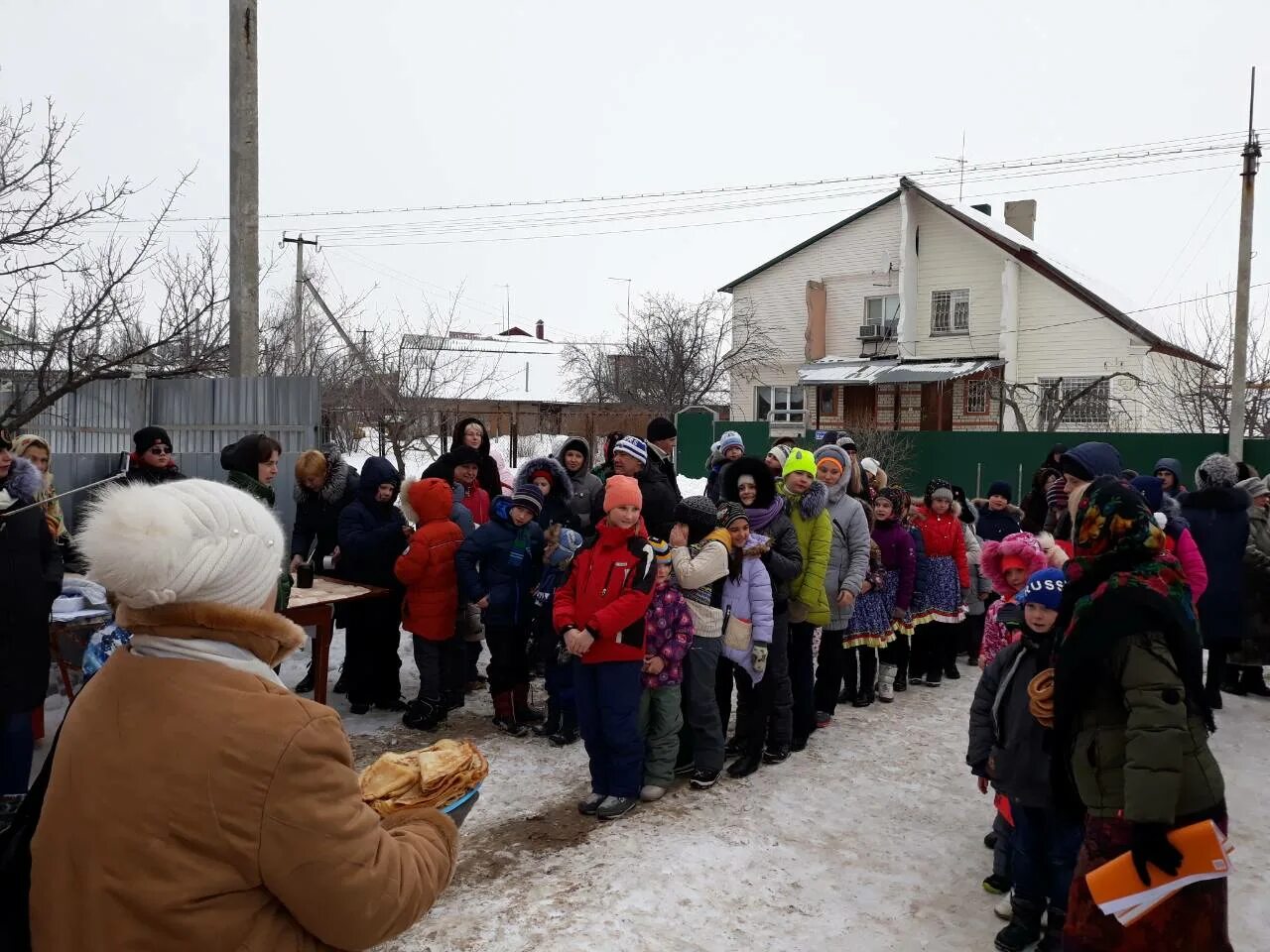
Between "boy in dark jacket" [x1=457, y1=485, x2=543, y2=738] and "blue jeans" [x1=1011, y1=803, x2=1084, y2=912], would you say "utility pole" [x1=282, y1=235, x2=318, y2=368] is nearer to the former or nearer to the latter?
"boy in dark jacket" [x1=457, y1=485, x2=543, y2=738]

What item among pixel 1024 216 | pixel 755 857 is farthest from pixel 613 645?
pixel 1024 216

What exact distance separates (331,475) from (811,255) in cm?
2475

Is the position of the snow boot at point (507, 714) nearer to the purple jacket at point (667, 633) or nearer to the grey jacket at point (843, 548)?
the purple jacket at point (667, 633)

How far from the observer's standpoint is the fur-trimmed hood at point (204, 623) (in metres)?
1.61

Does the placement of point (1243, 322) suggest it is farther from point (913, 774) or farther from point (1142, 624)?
point (1142, 624)

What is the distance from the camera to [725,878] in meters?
4.16

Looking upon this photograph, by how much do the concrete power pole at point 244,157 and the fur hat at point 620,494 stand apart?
436 centimetres

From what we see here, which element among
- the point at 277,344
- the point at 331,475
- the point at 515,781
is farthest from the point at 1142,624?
the point at 277,344

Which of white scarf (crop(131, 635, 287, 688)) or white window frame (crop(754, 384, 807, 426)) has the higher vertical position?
white window frame (crop(754, 384, 807, 426))

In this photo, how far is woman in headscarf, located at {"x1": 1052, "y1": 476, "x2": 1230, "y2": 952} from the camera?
259 centimetres

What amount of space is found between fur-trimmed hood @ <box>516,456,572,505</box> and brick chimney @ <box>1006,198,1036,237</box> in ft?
94.7

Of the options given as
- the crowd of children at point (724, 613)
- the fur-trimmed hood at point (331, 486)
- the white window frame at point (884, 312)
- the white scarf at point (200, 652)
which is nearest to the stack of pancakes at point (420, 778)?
the white scarf at point (200, 652)

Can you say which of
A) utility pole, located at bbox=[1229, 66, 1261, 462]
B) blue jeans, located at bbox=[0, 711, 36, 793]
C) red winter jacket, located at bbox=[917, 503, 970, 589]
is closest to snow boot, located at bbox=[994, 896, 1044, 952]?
red winter jacket, located at bbox=[917, 503, 970, 589]

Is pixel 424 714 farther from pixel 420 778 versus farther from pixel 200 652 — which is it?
pixel 200 652
